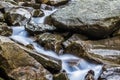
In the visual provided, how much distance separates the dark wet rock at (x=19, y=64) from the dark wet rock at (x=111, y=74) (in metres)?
1.05

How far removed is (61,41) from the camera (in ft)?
23.6

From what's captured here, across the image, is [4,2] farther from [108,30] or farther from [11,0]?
[108,30]

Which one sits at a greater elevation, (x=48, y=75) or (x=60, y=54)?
(x=48, y=75)

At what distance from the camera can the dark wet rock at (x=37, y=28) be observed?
24.7 ft

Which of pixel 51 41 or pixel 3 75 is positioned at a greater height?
pixel 3 75

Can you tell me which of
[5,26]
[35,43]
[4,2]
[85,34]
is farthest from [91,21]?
[4,2]

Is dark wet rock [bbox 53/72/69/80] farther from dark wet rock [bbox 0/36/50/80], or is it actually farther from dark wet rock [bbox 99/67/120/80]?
dark wet rock [bbox 99/67/120/80]

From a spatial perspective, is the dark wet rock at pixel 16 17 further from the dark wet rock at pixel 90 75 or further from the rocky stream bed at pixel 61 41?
the dark wet rock at pixel 90 75

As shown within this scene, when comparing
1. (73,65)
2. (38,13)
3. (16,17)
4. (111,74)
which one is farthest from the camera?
(38,13)

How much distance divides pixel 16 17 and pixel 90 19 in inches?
81.7

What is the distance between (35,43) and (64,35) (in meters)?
0.80

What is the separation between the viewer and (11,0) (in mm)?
9570

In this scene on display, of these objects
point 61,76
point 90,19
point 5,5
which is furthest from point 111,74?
point 5,5

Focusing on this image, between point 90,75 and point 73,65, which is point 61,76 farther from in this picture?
point 73,65
